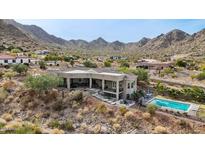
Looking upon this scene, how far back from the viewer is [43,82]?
2017 cm

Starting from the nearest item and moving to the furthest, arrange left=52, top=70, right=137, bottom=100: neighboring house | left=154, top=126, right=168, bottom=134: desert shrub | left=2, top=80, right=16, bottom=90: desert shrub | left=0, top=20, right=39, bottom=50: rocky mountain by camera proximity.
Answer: left=154, top=126, right=168, bottom=134: desert shrub → left=52, top=70, right=137, bottom=100: neighboring house → left=2, top=80, right=16, bottom=90: desert shrub → left=0, top=20, right=39, bottom=50: rocky mountain

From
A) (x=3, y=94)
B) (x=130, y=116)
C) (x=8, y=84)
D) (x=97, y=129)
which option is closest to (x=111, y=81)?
(x=130, y=116)

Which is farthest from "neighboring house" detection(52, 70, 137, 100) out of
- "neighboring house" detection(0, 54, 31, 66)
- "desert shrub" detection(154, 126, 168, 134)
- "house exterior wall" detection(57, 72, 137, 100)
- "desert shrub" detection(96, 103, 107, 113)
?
"neighboring house" detection(0, 54, 31, 66)

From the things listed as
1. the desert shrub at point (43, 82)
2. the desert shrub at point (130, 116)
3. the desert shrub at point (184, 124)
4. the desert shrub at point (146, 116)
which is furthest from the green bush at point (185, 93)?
the desert shrub at point (43, 82)

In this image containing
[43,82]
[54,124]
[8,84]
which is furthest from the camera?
[8,84]

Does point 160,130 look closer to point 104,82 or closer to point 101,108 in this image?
point 101,108

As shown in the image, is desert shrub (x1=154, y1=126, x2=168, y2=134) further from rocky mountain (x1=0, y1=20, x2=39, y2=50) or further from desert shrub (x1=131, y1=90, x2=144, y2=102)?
rocky mountain (x1=0, y1=20, x2=39, y2=50)

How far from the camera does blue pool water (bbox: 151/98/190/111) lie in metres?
19.6

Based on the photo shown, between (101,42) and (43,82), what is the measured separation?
13583 cm

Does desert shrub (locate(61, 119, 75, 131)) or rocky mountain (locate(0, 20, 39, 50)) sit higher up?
rocky mountain (locate(0, 20, 39, 50))

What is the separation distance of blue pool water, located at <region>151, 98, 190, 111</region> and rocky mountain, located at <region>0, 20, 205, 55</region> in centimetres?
4013

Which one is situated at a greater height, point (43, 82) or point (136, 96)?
point (43, 82)

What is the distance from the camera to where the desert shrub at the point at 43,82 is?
20203mm
